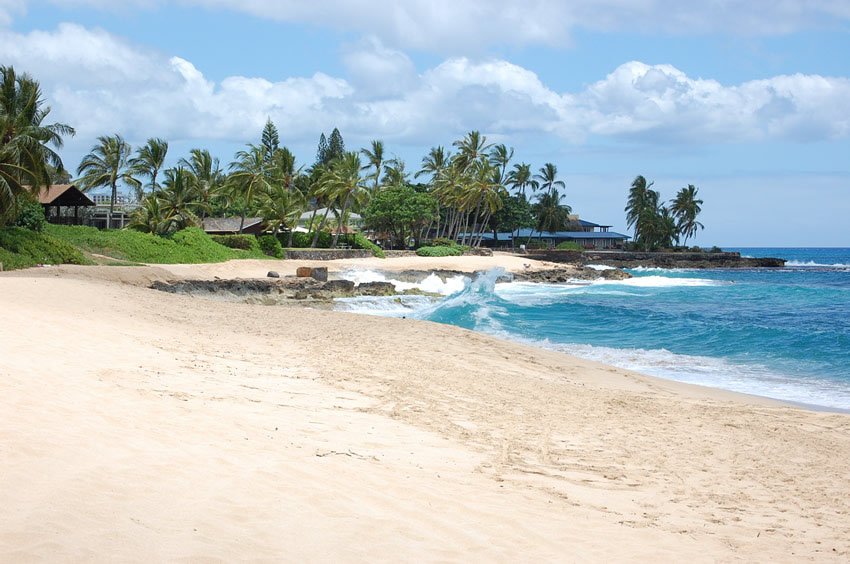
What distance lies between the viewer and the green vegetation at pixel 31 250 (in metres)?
28.2

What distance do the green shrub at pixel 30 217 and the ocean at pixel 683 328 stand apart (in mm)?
15433

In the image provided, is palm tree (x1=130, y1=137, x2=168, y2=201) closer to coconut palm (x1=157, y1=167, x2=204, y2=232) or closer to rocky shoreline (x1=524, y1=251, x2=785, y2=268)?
coconut palm (x1=157, y1=167, x2=204, y2=232)

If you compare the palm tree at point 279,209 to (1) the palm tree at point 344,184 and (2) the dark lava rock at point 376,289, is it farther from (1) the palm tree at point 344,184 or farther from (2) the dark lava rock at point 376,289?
(2) the dark lava rock at point 376,289

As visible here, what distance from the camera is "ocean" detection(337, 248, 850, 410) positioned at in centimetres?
1551

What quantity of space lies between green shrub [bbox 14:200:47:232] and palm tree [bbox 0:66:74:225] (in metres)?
0.80

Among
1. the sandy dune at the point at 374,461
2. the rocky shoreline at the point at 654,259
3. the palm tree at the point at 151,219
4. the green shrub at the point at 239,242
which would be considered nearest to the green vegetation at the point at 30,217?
the palm tree at the point at 151,219

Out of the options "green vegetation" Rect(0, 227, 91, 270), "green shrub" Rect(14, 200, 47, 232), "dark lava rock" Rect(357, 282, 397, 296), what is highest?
"green shrub" Rect(14, 200, 47, 232)

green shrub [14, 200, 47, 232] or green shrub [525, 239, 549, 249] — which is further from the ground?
green shrub [525, 239, 549, 249]

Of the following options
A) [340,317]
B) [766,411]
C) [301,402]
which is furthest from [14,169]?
[766,411]

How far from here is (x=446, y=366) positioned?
1201 cm

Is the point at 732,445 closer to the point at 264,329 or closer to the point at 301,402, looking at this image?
the point at 301,402

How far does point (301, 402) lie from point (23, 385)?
2.64 metres

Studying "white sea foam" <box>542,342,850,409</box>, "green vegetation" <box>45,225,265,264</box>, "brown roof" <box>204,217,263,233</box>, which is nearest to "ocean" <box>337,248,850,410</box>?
"white sea foam" <box>542,342,850,409</box>

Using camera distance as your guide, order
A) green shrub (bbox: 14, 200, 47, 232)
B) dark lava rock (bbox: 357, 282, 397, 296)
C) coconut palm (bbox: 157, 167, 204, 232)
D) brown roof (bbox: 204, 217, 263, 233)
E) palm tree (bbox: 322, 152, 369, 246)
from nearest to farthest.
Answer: dark lava rock (bbox: 357, 282, 397, 296)
green shrub (bbox: 14, 200, 47, 232)
coconut palm (bbox: 157, 167, 204, 232)
palm tree (bbox: 322, 152, 369, 246)
brown roof (bbox: 204, 217, 263, 233)
